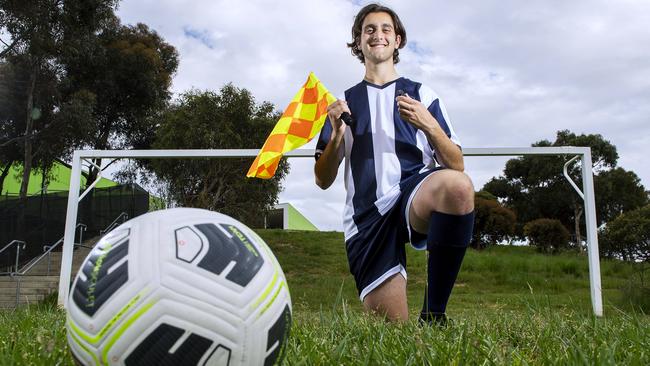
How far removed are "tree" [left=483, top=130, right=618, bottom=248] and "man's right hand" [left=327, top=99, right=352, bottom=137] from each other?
905 inches

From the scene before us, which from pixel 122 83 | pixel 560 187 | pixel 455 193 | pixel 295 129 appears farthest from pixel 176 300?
pixel 560 187

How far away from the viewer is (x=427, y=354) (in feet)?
5.49

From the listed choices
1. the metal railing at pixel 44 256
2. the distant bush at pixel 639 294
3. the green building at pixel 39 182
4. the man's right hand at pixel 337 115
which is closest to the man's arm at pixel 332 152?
the man's right hand at pixel 337 115

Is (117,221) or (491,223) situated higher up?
(117,221)

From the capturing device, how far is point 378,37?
326cm

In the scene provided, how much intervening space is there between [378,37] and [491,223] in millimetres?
17393

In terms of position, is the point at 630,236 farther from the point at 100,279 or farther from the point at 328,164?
the point at 100,279

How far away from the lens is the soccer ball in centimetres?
128

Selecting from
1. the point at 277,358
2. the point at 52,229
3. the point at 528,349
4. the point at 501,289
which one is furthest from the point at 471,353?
the point at 52,229

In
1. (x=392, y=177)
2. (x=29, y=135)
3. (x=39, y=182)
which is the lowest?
(x=392, y=177)

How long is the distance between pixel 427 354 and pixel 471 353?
159 millimetres

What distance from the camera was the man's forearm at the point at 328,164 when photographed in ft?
10.1

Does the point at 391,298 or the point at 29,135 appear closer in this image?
the point at 391,298

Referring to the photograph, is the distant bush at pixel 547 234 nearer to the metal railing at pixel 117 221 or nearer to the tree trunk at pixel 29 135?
the metal railing at pixel 117 221
